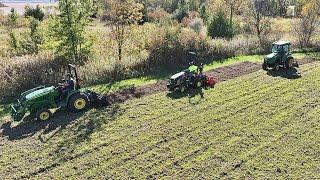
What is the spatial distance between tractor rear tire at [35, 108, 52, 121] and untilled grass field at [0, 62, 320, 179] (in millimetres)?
213

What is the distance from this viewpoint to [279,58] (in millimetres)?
19531

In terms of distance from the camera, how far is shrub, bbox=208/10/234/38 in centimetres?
2675

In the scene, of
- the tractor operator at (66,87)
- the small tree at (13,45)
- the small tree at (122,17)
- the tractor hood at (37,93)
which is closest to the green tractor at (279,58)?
the small tree at (122,17)

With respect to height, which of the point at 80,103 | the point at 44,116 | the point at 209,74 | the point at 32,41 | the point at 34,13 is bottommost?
the point at 44,116

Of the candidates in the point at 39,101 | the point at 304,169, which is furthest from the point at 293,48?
the point at 39,101

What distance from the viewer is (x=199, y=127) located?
13203 mm

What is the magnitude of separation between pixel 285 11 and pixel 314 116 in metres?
34.9

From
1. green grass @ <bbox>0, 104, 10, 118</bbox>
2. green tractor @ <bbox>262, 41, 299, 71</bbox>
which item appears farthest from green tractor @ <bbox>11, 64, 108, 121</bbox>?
green tractor @ <bbox>262, 41, 299, 71</bbox>

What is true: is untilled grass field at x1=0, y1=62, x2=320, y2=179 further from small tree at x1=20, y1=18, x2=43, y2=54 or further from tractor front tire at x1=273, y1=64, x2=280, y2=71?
small tree at x1=20, y1=18, x2=43, y2=54

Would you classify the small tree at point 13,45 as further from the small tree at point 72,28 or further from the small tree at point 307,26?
the small tree at point 307,26

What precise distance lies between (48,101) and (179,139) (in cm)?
508

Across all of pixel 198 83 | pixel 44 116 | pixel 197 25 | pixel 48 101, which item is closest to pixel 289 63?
pixel 198 83

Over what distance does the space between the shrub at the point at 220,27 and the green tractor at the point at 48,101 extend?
14553mm

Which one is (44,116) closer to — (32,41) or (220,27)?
(32,41)
